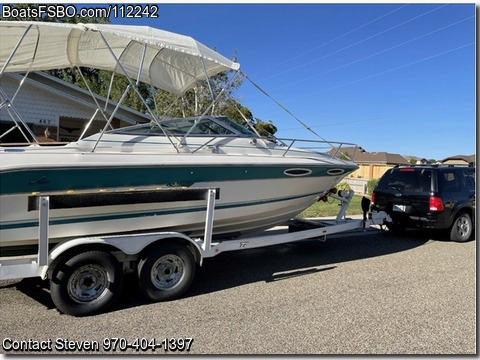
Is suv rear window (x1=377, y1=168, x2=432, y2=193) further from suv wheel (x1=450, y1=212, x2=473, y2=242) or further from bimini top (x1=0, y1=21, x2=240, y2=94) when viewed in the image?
bimini top (x1=0, y1=21, x2=240, y2=94)

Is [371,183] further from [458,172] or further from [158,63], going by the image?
[158,63]

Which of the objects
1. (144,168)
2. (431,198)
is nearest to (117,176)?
(144,168)

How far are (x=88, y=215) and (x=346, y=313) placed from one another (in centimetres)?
307

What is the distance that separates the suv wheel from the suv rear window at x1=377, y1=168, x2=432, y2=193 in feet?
3.43

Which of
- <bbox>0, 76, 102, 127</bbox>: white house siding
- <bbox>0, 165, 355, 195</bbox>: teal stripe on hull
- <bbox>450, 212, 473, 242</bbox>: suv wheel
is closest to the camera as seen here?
<bbox>0, 165, 355, 195</bbox>: teal stripe on hull

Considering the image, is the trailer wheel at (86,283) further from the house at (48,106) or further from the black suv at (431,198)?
the house at (48,106)

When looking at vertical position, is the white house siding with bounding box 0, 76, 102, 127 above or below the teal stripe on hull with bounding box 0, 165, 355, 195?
above

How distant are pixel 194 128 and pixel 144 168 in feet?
4.46

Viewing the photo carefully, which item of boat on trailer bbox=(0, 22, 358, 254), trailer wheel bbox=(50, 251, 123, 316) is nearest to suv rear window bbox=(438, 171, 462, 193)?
boat on trailer bbox=(0, 22, 358, 254)

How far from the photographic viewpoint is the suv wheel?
8273 millimetres

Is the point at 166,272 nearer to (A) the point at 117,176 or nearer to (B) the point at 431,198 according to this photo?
(A) the point at 117,176

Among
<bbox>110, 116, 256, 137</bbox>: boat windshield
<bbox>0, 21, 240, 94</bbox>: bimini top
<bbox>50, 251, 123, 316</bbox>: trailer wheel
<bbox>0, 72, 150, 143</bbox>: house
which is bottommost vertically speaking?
<bbox>50, 251, 123, 316</bbox>: trailer wheel

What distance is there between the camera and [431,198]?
788cm

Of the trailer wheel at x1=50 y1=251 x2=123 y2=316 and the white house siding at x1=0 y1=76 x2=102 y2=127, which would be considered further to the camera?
the white house siding at x1=0 y1=76 x2=102 y2=127
